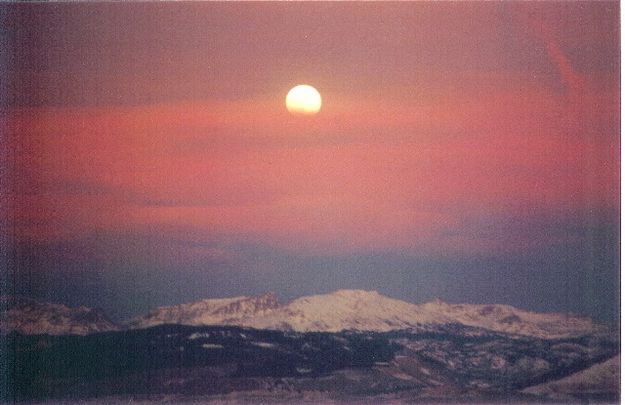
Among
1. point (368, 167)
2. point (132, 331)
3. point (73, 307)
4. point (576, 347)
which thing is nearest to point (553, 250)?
point (576, 347)

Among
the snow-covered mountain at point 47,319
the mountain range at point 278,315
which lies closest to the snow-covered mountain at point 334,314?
the mountain range at point 278,315

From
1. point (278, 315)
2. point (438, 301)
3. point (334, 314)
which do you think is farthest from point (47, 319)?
point (438, 301)

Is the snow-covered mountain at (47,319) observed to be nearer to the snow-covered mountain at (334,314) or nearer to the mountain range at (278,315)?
the mountain range at (278,315)

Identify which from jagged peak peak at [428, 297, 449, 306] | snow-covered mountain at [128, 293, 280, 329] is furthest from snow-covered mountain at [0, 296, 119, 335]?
jagged peak peak at [428, 297, 449, 306]

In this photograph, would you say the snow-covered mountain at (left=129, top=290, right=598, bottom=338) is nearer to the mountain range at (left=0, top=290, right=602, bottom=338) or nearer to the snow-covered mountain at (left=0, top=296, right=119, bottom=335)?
the mountain range at (left=0, top=290, right=602, bottom=338)

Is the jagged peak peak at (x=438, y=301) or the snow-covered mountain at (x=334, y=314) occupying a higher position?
the jagged peak peak at (x=438, y=301)

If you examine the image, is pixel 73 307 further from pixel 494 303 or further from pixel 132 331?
pixel 494 303
